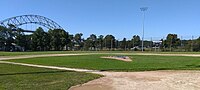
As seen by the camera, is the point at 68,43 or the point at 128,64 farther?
the point at 68,43

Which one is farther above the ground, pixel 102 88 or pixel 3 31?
pixel 3 31

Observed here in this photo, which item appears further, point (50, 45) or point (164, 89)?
point (50, 45)

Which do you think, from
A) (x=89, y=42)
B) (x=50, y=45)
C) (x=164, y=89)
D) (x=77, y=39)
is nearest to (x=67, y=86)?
(x=164, y=89)

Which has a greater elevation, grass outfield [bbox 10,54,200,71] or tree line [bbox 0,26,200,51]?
tree line [bbox 0,26,200,51]

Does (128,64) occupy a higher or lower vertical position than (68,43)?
lower

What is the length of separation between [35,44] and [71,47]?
22.1 metres

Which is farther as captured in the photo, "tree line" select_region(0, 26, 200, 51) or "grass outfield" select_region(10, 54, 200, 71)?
"tree line" select_region(0, 26, 200, 51)

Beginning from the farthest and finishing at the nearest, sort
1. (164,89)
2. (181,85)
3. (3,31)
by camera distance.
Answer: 1. (3,31)
2. (181,85)
3. (164,89)

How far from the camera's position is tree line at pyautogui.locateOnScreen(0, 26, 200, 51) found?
86250 millimetres

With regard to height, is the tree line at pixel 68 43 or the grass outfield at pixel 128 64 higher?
the tree line at pixel 68 43

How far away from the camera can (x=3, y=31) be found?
3607 inches

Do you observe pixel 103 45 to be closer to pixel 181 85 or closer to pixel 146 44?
pixel 146 44

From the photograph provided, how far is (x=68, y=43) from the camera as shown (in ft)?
368

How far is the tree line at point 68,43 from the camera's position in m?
86.2
